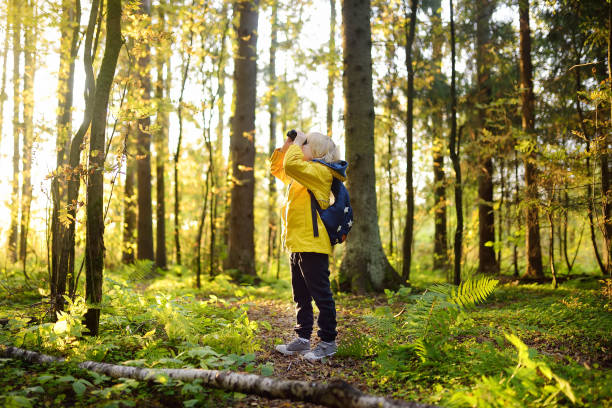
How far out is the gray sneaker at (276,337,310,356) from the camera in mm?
3799

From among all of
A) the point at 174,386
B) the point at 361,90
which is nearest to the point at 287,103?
the point at 361,90

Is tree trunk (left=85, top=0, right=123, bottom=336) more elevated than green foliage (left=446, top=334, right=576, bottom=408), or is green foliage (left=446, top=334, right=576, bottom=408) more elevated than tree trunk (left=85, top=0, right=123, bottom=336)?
tree trunk (left=85, top=0, right=123, bottom=336)

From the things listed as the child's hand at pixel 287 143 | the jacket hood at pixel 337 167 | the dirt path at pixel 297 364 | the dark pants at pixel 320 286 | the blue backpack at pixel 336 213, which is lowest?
the dirt path at pixel 297 364

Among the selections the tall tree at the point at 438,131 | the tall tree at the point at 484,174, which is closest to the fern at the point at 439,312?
the tall tree at the point at 484,174

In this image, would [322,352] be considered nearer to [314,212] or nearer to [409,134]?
[314,212]

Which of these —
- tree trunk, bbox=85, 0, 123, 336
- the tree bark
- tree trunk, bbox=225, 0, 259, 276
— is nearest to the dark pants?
tree trunk, bbox=85, 0, 123, 336

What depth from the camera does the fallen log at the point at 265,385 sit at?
2.24m

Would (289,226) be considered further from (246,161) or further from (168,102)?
(246,161)

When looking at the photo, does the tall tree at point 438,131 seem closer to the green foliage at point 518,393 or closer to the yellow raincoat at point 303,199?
the yellow raincoat at point 303,199

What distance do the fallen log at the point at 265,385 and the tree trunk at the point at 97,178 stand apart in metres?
0.64

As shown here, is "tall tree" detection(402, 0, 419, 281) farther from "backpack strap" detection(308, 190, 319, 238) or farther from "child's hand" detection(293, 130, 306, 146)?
"backpack strap" detection(308, 190, 319, 238)

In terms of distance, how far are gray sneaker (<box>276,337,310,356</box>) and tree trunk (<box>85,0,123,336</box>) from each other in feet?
5.72

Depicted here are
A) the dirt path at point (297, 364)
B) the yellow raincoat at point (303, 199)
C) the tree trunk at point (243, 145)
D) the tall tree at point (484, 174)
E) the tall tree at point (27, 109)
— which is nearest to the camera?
the dirt path at point (297, 364)

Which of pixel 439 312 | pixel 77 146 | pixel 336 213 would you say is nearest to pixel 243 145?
pixel 77 146
